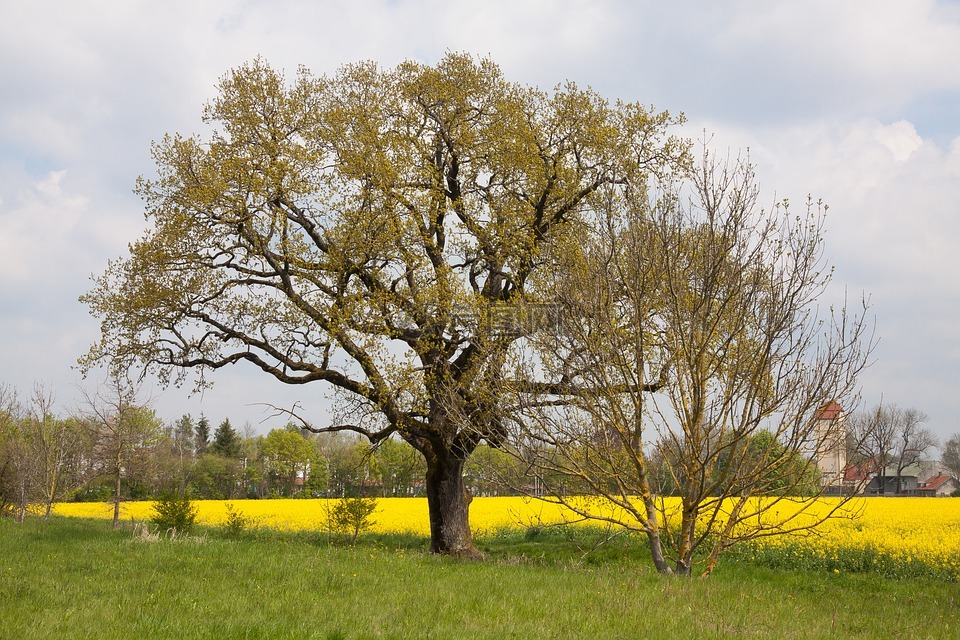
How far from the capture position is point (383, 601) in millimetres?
8766

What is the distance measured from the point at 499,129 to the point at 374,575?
1072 cm

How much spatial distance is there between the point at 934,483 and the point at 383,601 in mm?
116641

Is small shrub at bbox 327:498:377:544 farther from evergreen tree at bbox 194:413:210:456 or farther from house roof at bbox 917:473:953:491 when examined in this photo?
house roof at bbox 917:473:953:491

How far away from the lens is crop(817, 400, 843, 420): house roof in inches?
377

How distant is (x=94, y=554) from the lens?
13.7m

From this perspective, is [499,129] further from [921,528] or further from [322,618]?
[921,528]

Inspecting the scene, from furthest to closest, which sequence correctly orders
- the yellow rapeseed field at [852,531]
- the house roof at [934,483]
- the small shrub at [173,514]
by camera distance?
the house roof at [934,483] < the small shrub at [173,514] < the yellow rapeseed field at [852,531]

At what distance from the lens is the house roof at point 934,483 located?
331 feet

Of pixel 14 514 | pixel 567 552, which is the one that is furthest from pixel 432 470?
pixel 14 514

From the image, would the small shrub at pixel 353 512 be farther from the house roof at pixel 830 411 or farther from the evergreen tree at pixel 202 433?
the evergreen tree at pixel 202 433

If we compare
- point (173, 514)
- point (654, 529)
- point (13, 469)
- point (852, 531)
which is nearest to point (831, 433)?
point (654, 529)

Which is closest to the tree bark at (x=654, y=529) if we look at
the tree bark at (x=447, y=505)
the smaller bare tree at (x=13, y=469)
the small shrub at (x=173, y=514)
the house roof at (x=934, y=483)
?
the tree bark at (x=447, y=505)

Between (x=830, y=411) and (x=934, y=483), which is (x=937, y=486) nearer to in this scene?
(x=934, y=483)

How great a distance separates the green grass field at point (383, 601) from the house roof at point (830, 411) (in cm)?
253
